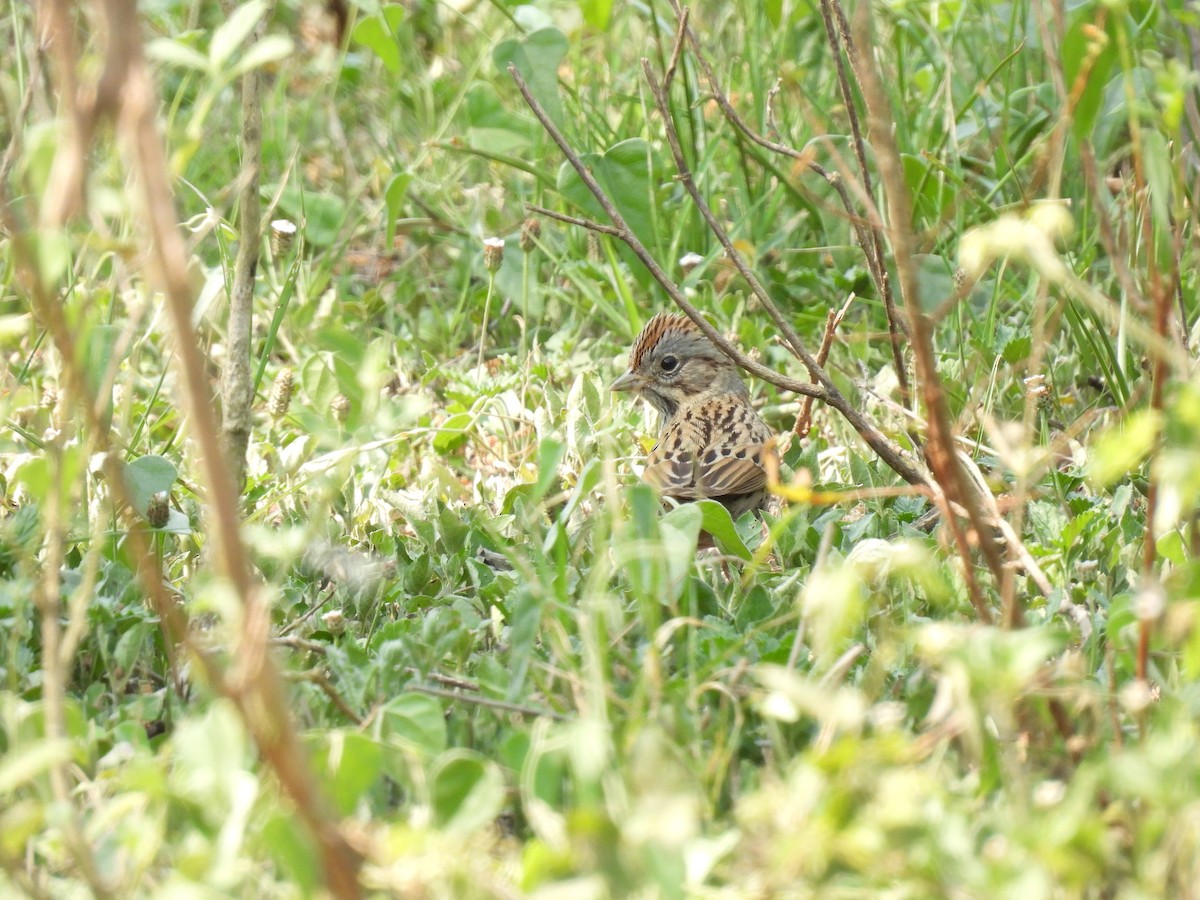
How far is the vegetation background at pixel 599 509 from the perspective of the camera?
195 cm

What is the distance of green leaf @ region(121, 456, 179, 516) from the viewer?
11.5ft

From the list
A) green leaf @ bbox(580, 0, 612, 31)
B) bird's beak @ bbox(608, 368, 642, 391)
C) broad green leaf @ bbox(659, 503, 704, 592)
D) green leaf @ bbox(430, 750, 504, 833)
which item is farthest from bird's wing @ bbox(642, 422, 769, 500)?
green leaf @ bbox(430, 750, 504, 833)

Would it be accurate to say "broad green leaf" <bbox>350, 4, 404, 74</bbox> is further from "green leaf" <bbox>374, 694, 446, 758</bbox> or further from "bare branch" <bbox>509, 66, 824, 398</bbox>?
"green leaf" <bbox>374, 694, 446, 758</bbox>

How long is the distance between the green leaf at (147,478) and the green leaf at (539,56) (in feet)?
6.92

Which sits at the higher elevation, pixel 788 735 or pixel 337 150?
pixel 337 150

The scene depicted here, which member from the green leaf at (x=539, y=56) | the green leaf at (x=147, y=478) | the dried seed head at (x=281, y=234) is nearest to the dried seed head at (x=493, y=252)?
the green leaf at (x=539, y=56)

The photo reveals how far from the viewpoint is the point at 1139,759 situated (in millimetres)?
1920

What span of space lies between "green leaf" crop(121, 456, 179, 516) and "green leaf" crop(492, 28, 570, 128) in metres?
2.11

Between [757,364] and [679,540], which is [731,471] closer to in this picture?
[757,364]

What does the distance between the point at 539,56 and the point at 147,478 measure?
2267 millimetres

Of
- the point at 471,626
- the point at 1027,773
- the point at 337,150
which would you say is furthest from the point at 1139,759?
the point at 337,150

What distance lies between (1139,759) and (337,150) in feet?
18.9

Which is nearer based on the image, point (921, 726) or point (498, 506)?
point (921, 726)

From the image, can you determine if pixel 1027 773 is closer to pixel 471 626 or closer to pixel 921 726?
pixel 921 726
